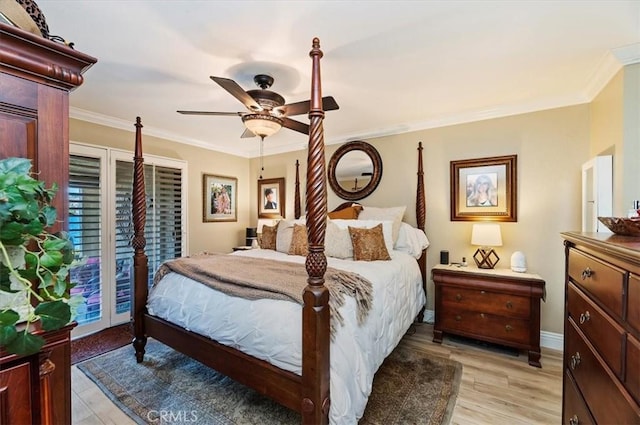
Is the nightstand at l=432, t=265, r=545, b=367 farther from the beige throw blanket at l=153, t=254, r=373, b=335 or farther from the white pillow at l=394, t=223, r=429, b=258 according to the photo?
the beige throw blanket at l=153, t=254, r=373, b=335

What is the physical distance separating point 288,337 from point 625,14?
2697mm

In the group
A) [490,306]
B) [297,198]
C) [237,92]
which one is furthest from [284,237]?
[490,306]

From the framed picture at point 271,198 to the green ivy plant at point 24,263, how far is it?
163 inches

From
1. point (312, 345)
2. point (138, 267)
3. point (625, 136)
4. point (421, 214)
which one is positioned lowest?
point (312, 345)

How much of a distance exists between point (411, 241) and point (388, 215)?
42 centimetres

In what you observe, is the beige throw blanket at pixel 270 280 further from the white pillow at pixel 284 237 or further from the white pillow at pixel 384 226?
the white pillow at pixel 384 226

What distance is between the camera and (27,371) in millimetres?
672

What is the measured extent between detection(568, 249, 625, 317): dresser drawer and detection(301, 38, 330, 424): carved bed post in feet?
3.71

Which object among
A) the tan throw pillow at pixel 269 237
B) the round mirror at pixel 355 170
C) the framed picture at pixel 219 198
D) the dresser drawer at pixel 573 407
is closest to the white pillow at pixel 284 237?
the tan throw pillow at pixel 269 237

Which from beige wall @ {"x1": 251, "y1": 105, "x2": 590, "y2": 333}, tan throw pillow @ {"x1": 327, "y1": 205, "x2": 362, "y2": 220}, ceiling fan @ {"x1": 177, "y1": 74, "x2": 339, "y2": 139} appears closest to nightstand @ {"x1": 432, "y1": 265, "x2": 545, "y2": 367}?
beige wall @ {"x1": 251, "y1": 105, "x2": 590, "y2": 333}

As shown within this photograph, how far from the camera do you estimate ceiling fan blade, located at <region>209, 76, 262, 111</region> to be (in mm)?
1940

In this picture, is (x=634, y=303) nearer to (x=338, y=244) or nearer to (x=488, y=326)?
(x=488, y=326)

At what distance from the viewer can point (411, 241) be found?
10.7 ft

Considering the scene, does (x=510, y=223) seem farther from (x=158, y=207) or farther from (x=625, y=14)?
(x=158, y=207)
